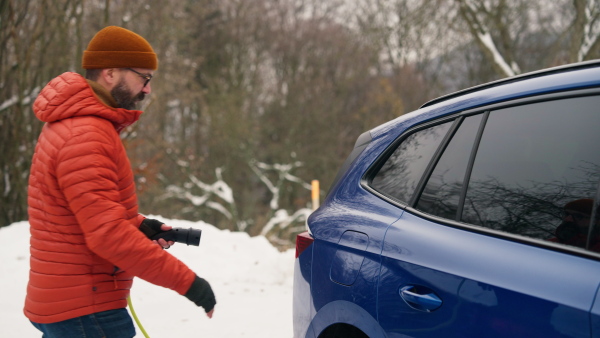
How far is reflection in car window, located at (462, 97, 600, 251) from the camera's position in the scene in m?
1.60

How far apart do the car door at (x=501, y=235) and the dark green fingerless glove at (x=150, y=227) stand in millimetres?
1049

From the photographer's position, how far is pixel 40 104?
213 centimetres

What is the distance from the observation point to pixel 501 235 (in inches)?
66.6

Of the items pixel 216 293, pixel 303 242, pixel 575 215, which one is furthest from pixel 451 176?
pixel 216 293

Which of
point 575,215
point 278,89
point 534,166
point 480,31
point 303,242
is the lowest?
point 278,89

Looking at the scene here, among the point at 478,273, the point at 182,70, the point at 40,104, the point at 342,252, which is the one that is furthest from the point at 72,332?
the point at 182,70

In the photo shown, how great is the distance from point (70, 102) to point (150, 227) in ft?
2.29

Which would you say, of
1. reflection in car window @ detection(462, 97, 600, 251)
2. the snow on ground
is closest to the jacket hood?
reflection in car window @ detection(462, 97, 600, 251)

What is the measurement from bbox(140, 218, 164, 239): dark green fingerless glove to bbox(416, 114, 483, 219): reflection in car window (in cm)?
116

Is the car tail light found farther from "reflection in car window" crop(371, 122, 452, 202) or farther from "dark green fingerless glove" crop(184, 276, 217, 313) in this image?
"dark green fingerless glove" crop(184, 276, 217, 313)

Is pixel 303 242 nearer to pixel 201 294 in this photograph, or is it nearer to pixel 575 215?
pixel 201 294

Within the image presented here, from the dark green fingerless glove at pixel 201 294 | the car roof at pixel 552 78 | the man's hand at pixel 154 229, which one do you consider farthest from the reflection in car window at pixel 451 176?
the man's hand at pixel 154 229

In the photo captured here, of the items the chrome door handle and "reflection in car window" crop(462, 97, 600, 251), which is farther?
the chrome door handle

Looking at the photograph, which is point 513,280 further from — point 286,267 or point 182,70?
point 182,70
